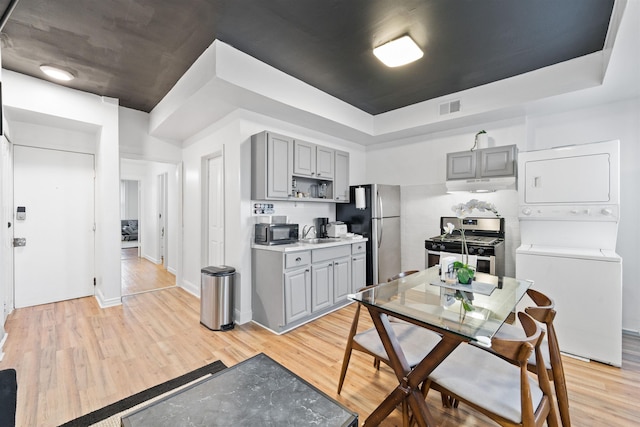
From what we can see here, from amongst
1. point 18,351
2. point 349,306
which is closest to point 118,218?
point 18,351

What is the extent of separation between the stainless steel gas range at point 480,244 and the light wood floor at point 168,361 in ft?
3.87

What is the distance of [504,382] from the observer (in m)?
1.41

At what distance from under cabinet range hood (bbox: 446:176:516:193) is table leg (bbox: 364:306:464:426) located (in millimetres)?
2815

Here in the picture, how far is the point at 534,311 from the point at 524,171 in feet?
7.25

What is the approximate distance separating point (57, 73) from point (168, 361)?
335 centimetres

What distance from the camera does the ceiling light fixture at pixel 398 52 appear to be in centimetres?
253

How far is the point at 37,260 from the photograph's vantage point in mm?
3818

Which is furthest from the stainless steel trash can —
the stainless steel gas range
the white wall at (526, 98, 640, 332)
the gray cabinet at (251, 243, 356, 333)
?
the white wall at (526, 98, 640, 332)

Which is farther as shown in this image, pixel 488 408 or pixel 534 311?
pixel 534 311

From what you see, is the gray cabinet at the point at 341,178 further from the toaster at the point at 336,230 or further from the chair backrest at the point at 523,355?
the chair backrest at the point at 523,355

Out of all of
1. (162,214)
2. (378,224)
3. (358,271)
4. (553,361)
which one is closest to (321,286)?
(358,271)

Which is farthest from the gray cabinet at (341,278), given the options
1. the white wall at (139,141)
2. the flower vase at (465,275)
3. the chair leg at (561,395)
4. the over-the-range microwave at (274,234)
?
the white wall at (139,141)

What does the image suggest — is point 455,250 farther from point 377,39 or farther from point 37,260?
point 37,260

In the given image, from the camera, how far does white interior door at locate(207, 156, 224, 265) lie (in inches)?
150
